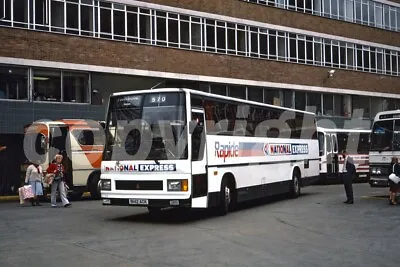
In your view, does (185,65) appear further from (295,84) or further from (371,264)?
(371,264)

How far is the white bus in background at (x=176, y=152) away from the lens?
13094mm

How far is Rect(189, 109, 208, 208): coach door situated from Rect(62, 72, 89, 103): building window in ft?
44.6

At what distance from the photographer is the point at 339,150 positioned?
30.1 metres

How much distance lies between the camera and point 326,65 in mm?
39188

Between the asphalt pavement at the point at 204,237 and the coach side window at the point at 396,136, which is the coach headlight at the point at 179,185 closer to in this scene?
the asphalt pavement at the point at 204,237

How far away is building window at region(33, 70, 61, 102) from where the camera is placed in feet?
82.3

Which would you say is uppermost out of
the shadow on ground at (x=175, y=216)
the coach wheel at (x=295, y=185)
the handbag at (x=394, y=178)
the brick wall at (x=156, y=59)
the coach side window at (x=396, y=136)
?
the brick wall at (x=156, y=59)

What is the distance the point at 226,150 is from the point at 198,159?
1.78 meters

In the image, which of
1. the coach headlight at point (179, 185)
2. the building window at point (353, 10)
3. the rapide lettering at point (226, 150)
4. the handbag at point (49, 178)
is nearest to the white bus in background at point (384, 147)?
the rapide lettering at point (226, 150)

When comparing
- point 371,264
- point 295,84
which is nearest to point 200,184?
point 371,264

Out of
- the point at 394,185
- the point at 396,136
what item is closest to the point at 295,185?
the point at 396,136

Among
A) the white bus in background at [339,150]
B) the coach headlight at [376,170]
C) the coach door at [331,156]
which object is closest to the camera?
the coach headlight at [376,170]

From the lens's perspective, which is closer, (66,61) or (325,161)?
(66,61)

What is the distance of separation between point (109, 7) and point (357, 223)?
18439mm
